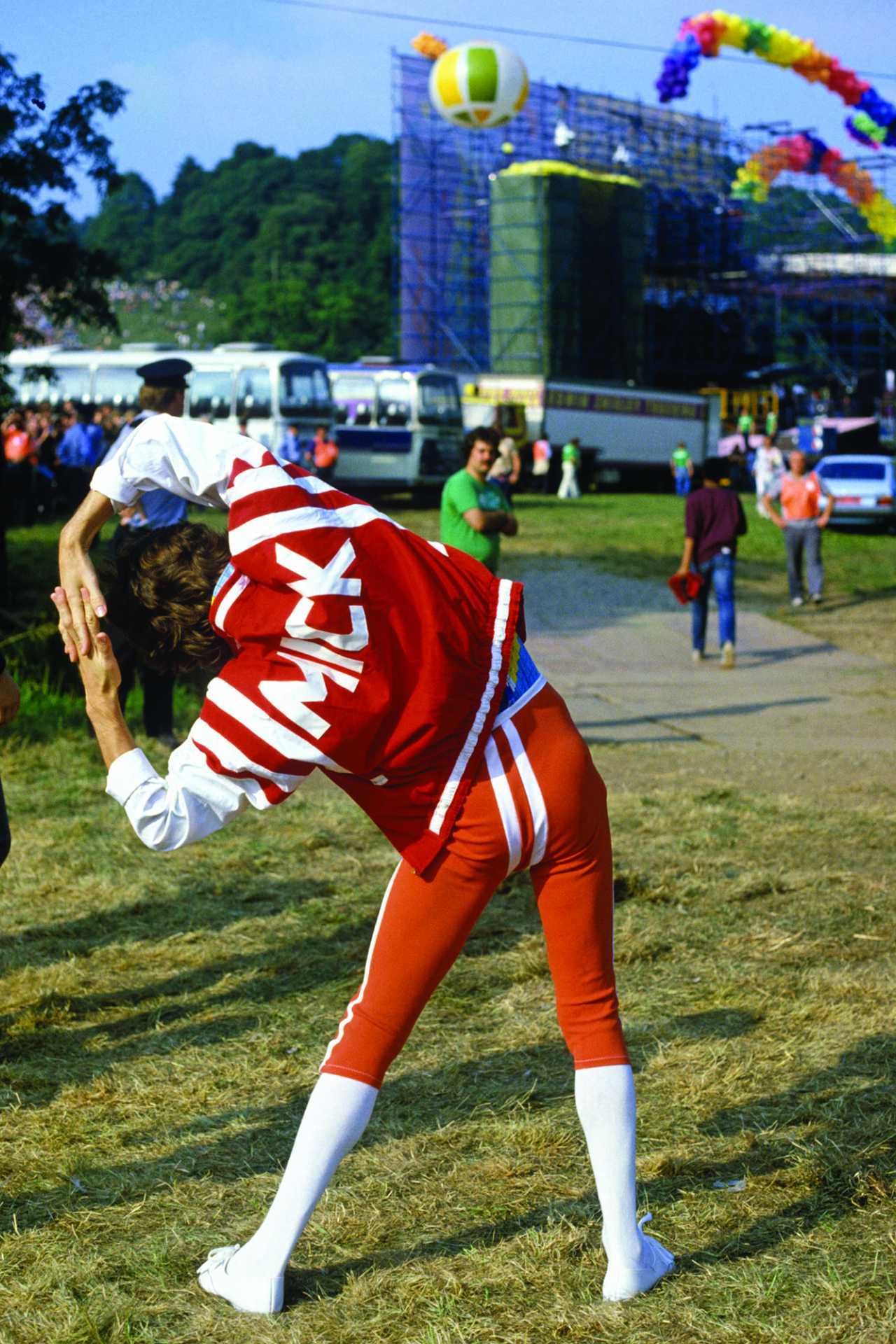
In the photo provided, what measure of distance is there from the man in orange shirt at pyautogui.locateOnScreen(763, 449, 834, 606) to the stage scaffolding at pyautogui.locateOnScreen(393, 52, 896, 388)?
38519 millimetres

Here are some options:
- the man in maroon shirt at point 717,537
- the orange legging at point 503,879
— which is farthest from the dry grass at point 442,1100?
the man in maroon shirt at point 717,537

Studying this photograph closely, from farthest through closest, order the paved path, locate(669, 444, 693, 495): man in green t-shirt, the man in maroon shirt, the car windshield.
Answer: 1. locate(669, 444, 693, 495): man in green t-shirt
2. the car windshield
3. the man in maroon shirt
4. the paved path

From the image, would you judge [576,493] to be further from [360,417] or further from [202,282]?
[202,282]

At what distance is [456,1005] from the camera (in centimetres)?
472

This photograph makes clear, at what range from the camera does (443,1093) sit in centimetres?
407

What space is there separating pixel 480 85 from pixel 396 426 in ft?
50.9

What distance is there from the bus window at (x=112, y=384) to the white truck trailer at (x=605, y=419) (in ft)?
27.3

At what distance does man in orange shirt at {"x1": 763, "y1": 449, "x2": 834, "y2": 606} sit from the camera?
16.1 meters

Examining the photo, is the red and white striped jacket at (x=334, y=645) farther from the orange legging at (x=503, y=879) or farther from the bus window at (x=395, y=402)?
the bus window at (x=395, y=402)

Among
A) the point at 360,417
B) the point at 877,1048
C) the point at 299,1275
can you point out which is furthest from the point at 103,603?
the point at 360,417

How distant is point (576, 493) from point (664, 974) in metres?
32.8

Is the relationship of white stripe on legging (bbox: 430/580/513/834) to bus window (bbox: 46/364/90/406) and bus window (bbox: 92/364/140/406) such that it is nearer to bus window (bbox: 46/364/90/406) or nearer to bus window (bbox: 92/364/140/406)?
bus window (bbox: 92/364/140/406)

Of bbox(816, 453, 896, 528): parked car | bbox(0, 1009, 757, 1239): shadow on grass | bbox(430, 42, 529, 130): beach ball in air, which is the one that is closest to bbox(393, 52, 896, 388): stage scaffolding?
bbox(816, 453, 896, 528): parked car

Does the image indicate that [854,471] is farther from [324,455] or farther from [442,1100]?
[442,1100]
